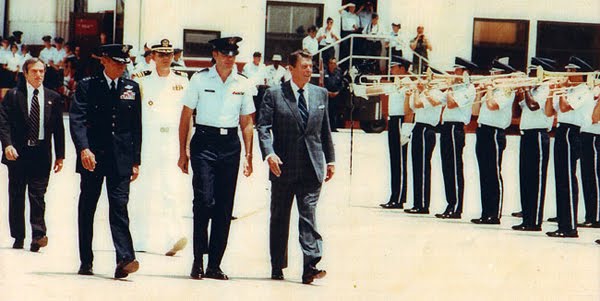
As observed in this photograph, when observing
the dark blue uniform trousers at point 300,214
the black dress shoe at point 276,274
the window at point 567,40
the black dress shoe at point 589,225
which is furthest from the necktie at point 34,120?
the window at point 567,40

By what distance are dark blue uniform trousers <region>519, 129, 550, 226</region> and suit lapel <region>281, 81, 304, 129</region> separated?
468cm

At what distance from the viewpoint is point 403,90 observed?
1745 centimetres

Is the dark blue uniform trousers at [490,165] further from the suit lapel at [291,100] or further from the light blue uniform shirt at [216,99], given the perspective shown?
the light blue uniform shirt at [216,99]

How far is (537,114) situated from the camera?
15.6 meters

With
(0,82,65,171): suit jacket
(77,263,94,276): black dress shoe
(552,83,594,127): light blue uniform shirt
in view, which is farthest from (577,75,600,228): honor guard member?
(77,263,94,276): black dress shoe

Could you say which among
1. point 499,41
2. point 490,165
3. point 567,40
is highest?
point 567,40

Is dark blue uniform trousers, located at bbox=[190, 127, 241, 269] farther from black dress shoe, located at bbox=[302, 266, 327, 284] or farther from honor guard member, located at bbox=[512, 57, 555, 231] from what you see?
honor guard member, located at bbox=[512, 57, 555, 231]

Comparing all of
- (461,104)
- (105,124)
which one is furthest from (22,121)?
(461,104)

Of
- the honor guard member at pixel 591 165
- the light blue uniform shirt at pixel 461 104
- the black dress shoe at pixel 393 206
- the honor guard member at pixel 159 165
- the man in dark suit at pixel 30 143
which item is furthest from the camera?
the black dress shoe at pixel 393 206

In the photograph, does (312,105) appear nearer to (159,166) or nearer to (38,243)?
(159,166)

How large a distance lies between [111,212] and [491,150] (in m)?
6.20

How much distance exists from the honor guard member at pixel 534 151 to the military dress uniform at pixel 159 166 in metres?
4.26

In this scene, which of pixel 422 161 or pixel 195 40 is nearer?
pixel 422 161

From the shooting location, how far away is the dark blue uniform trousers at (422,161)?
1722 centimetres
